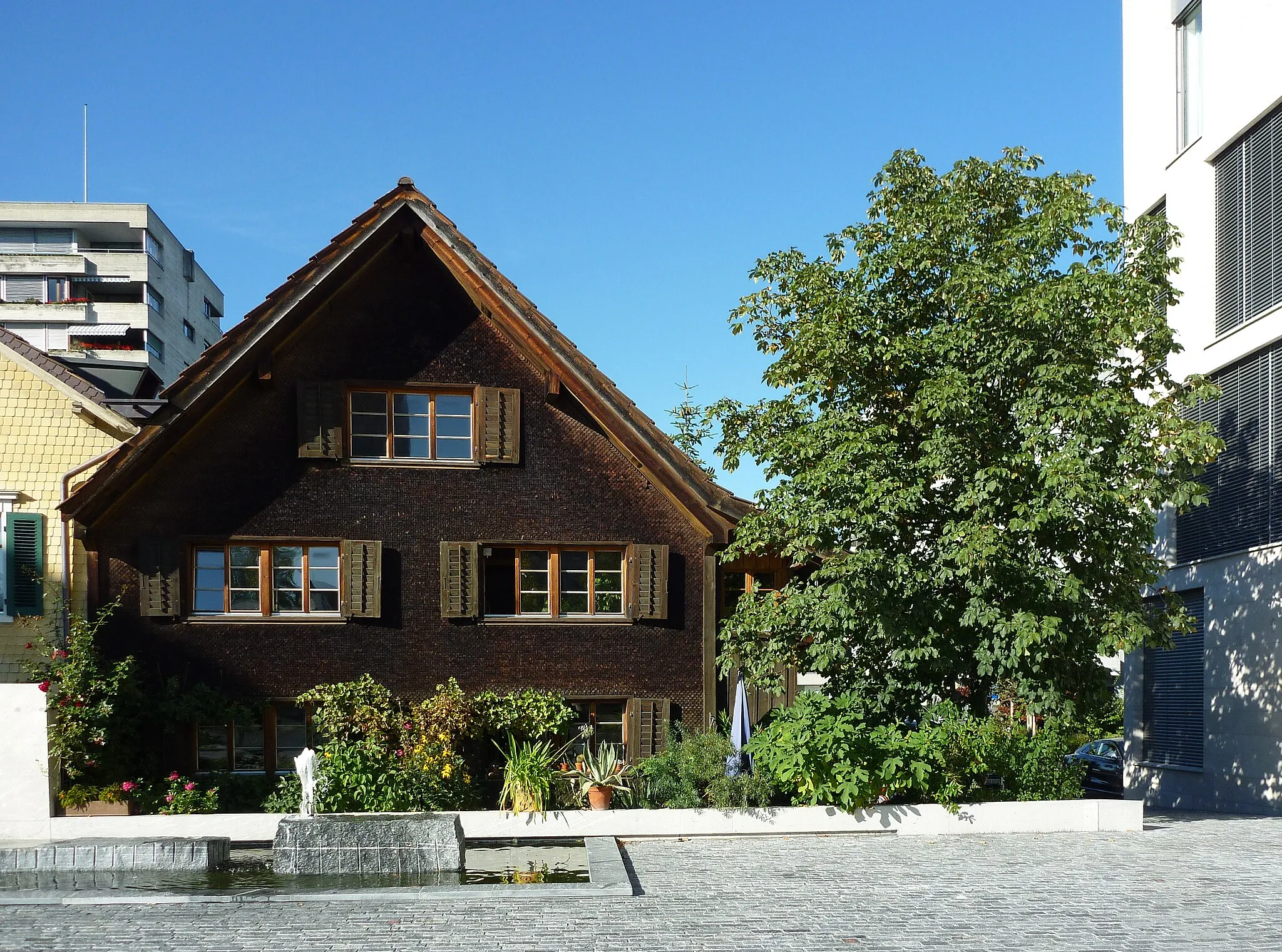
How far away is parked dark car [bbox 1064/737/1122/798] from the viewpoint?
28.3 metres

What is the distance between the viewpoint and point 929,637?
57.4 feet

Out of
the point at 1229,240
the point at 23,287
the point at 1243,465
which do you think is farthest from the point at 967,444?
the point at 23,287

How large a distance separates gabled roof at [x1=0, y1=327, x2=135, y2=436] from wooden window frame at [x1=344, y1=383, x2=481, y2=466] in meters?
3.40

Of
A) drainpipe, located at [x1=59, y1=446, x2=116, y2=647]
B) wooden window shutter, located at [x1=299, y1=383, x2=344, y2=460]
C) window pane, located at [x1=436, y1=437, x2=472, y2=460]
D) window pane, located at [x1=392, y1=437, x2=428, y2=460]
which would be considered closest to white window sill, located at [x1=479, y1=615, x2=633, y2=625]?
window pane, located at [x1=436, y1=437, x2=472, y2=460]

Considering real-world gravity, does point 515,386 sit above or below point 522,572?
above

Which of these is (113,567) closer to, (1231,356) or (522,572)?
(522,572)

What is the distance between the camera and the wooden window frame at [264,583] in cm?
1912

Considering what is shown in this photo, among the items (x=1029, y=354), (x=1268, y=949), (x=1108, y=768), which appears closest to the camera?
(x=1268, y=949)

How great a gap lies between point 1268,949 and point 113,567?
15.7 metres

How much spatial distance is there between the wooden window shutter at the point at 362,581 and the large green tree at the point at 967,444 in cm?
542

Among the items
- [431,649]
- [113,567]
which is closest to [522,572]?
[431,649]

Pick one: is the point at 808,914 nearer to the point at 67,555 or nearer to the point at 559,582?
the point at 559,582

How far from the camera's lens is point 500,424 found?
19.8 m

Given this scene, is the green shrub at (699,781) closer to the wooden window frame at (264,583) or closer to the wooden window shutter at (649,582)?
the wooden window shutter at (649,582)
